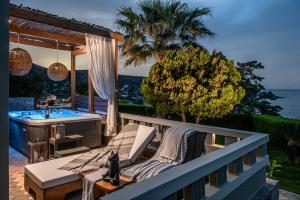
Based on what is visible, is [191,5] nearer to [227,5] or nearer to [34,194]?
[227,5]

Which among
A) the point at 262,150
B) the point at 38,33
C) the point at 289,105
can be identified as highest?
the point at 38,33

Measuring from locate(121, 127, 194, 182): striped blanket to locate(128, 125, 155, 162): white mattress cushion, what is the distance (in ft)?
1.17

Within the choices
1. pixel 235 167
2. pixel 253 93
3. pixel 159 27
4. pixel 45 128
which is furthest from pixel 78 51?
pixel 253 93

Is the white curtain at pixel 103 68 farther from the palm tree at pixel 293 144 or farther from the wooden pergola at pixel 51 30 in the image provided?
the palm tree at pixel 293 144

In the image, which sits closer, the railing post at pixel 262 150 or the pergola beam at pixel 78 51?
the railing post at pixel 262 150

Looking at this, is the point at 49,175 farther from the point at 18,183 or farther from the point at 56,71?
the point at 56,71

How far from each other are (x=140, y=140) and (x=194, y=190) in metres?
2.13

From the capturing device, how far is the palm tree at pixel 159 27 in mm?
8461

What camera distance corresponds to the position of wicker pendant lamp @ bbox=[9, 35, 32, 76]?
5.76 metres

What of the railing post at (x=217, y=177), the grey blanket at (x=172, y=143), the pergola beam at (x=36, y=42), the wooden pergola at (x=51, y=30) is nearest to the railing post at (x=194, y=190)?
the railing post at (x=217, y=177)

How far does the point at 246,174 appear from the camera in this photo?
3.01 m

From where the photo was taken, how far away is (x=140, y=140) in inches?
163

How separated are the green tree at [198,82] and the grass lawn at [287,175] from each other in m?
2.30

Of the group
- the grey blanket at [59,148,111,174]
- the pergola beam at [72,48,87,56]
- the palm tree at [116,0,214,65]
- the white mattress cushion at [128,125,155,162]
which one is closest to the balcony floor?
the grey blanket at [59,148,111,174]
